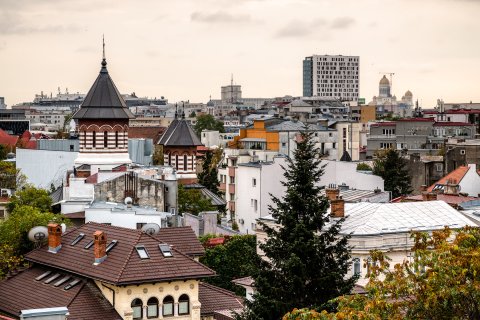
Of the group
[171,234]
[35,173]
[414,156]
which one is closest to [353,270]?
[171,234]

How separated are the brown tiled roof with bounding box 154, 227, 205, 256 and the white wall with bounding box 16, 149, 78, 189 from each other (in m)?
31.9

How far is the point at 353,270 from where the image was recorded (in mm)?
42438

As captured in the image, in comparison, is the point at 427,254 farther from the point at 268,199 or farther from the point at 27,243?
the point at 268,199

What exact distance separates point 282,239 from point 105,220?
21299 millimetres

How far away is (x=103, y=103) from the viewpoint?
234ft

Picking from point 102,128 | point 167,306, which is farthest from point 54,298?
point 102,128

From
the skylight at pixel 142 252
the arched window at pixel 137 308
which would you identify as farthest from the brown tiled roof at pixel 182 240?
the arched window at pixel 137 308

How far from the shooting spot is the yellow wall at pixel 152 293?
1471 inches

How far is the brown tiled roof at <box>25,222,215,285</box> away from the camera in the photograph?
1484 inches

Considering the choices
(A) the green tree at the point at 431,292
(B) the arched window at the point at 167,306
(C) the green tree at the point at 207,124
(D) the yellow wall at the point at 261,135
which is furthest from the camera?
(C) the green tree at the point at 207,124

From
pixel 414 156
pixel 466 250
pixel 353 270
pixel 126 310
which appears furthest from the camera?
pixel 414 156

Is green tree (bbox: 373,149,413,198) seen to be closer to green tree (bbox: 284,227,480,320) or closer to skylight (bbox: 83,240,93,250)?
skylight (bbox: 83,240,93,250)

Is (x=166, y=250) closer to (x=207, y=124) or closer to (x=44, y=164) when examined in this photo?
(x=44, y=164)

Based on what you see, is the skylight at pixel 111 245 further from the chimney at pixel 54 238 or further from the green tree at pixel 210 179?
the green tree at pixel 210 179
